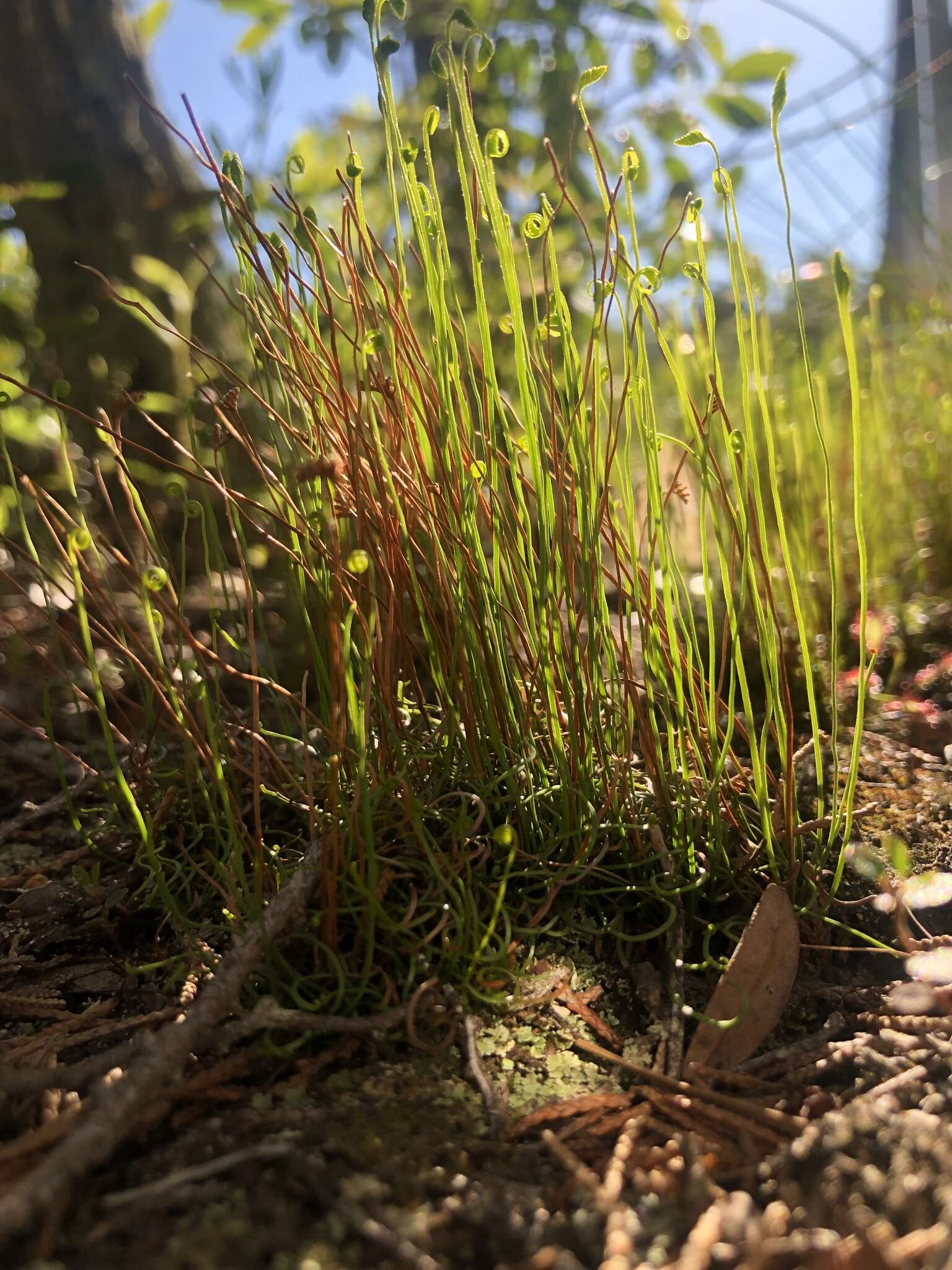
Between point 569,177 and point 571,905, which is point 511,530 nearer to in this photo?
point 571,905

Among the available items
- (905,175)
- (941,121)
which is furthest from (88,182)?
(941,121)

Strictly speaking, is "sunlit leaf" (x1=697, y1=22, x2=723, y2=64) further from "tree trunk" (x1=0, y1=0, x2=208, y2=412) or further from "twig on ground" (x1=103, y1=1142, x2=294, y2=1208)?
"twig on ground" (x1=103, y1=1142, x2=294, y2=1208)

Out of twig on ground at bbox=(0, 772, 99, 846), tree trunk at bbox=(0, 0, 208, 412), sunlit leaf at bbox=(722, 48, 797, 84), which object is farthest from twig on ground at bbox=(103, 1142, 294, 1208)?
sunlit leaf at bbox=(722, 48, 797, 84)

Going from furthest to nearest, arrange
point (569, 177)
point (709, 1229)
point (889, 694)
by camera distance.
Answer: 1. point (569, 177)
2. point (889, 694)
3. point (709, 1229)

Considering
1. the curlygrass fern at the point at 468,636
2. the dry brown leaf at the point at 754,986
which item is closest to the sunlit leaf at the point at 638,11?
the curlygrass fern at the point at 468,636

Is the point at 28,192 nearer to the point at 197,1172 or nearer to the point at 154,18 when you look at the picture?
the point at 154,18

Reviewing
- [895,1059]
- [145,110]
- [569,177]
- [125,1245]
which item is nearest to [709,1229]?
[895,1059]
